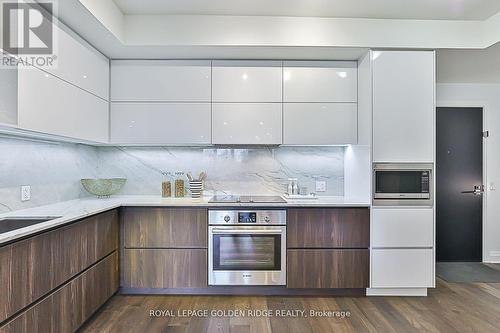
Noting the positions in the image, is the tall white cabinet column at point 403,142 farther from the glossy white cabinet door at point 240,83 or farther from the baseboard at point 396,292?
the glossy white cabinet door at point 240,83

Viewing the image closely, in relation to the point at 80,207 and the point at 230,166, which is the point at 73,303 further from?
the point at 230,166

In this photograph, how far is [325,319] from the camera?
8.47 feet

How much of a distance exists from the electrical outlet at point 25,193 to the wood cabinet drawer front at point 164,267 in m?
0.89

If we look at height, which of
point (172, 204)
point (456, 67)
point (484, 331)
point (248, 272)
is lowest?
point (484, 331)


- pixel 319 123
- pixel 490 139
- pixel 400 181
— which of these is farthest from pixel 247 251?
pixel 490 139

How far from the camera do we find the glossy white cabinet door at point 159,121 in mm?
3174

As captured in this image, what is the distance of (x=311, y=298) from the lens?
2.98 m

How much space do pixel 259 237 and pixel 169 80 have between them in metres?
1.70

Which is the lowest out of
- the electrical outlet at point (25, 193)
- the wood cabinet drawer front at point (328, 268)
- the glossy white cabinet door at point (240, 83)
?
the wood cabinet drawer front at point (328, 268)

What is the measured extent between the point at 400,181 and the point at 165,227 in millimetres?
2141

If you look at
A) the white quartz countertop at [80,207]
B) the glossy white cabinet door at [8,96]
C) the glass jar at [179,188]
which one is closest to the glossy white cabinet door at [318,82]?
the white quartz countertop at [80,207]

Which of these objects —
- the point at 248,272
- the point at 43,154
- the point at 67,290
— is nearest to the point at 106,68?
the point at 43,154

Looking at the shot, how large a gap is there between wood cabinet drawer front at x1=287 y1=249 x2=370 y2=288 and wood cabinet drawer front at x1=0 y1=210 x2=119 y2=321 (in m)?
1.61

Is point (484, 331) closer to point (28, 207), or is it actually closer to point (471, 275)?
point (471, 275)
